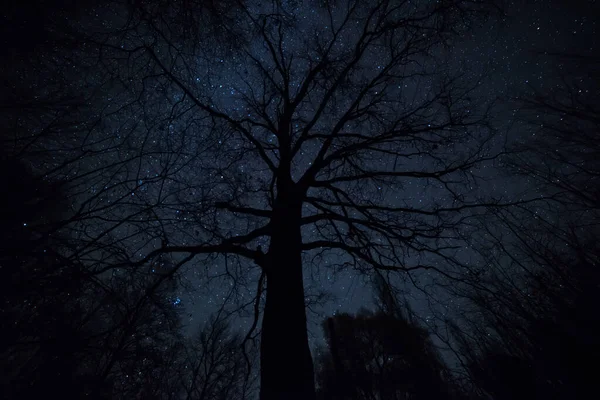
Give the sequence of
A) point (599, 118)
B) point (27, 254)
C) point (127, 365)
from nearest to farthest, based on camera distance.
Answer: point (27, 254), point (127, 365), point (599, 118)

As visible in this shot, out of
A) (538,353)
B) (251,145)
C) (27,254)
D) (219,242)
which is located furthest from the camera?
(251,145)

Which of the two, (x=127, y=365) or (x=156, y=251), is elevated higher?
(x=156, y=251)

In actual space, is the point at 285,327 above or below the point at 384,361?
below

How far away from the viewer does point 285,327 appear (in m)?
2.66

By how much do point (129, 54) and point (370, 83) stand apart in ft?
12.7

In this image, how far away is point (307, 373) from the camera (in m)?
2.50

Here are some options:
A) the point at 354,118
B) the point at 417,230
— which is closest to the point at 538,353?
the point at 417,230

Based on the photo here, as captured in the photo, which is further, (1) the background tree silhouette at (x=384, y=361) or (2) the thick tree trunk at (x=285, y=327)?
(1) the background tree silhouette at (x=384, y=361)

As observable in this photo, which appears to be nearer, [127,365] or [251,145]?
[127,365]

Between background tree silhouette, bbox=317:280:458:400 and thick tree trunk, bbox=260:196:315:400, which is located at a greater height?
background tree silhouette, bbox=317:280:458:400

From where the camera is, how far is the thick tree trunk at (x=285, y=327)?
7.74 feet

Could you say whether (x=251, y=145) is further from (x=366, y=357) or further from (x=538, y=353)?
(x=366, y=357)

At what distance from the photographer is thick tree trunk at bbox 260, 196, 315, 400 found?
2.36 meters

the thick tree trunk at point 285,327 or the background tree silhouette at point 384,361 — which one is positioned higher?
the background tree silhouette at point 384,361
